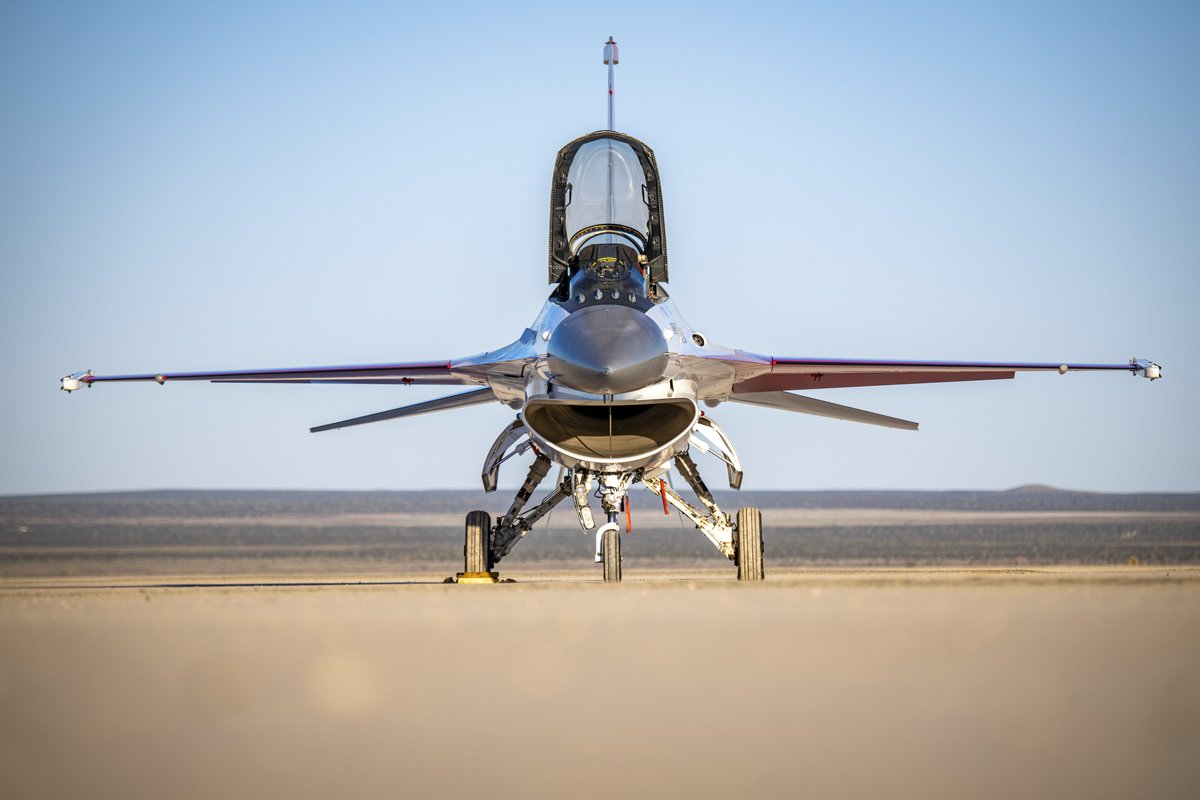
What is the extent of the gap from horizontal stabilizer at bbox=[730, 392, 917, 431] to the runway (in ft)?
25.0

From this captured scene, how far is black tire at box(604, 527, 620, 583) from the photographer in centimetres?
1417

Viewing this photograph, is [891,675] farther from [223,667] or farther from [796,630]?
[223,667]

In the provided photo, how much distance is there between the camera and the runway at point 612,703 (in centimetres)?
464

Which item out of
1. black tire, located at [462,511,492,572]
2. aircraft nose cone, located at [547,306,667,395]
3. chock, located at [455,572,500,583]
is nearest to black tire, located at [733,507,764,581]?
chock, located at [455,572,500,583]

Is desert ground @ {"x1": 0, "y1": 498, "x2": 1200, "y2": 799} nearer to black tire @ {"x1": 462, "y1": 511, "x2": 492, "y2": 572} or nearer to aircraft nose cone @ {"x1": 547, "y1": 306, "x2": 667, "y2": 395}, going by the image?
aircraft nose cone @ {"x1": 547, "y1": 306, "x2": 667, "y2": 395}

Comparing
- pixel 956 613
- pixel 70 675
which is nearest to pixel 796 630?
pixel 956 613

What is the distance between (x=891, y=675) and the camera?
620cm

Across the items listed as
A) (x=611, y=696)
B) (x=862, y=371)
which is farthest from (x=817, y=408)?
(x=611, y=696)

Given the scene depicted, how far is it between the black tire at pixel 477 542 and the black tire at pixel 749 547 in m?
2.87

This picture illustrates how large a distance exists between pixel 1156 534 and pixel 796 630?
43.2 meters

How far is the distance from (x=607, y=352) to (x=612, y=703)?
5886 mm

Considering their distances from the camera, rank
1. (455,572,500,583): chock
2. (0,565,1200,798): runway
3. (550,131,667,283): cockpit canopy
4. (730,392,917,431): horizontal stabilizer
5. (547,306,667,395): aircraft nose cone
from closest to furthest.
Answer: (0,565,1200,798): runway → (547,306,667,395): aircraft nose cone → (550,131,667,283): cockpit canopy → (455,572,500,583): chock → (730,392,917,431): horizontal stabilizer

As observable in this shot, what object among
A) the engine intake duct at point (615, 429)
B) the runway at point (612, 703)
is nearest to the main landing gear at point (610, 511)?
the engine intake duct at point (615, 429)

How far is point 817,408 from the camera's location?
17.2 meters
